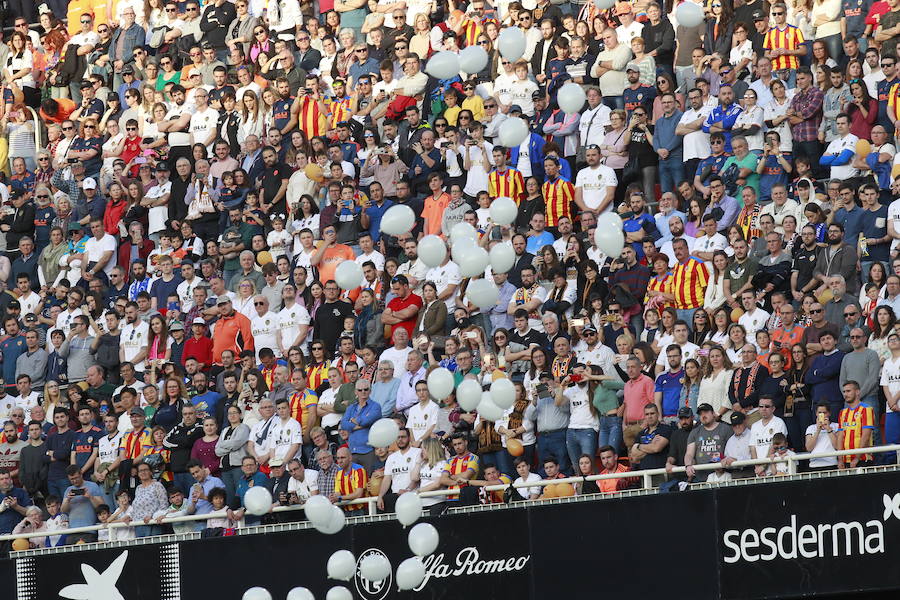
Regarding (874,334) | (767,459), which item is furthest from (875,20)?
(767,459)

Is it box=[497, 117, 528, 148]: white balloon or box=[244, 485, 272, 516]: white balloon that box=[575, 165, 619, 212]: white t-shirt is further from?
box=[244, 485, 272, 516]: white balloon

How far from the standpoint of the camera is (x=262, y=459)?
18250 mm

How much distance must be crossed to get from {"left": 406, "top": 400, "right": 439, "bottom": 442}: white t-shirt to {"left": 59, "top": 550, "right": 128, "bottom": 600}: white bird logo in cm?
298

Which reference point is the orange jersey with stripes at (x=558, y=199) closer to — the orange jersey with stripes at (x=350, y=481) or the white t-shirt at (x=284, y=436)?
the white t-shirt at (x=284, y=436)

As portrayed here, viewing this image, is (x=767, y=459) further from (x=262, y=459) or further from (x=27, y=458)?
(x=27, y=458)

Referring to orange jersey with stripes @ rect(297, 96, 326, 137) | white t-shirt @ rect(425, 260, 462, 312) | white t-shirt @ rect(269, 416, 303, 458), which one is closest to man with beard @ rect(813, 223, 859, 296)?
white t-shirt @ rect(425, 260, 462, 312)

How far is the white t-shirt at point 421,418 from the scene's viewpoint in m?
17.6

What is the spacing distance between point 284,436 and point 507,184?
3.88 m

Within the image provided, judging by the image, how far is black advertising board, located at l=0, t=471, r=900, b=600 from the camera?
14.7 meters

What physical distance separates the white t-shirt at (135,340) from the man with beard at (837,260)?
7.83 meters

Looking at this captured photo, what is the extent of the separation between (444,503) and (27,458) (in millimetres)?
5452

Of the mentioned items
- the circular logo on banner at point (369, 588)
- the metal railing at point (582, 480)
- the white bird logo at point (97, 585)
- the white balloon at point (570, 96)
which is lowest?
the circular logo on banner at point (369, 588)

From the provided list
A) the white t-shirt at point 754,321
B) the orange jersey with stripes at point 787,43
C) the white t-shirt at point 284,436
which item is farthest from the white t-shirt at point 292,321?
the orange jersey with stripes at point 787,43

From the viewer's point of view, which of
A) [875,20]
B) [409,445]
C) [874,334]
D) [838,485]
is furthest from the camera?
[875,20]
